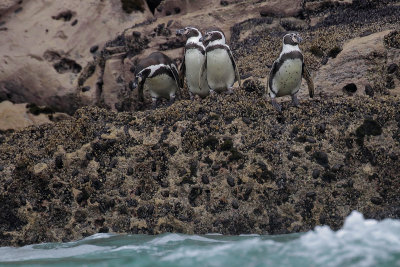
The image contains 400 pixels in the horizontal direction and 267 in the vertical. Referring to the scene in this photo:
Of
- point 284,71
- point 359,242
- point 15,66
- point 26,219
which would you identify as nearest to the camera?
point 359,242

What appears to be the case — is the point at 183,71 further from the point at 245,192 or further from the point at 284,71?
the point at 245,192

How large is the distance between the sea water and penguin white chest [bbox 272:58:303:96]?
97.4 inches

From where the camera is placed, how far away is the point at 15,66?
41.0 ft

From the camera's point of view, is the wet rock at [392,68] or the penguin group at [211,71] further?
the wet rock at [392,68]

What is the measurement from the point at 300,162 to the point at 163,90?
11.4ft

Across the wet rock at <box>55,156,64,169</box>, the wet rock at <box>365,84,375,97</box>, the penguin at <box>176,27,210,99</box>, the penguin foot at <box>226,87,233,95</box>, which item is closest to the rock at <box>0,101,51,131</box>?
the penguin at <box>176,27,210,99</box>

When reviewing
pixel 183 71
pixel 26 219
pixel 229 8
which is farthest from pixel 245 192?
pixel 229 8

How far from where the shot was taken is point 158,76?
352 inches

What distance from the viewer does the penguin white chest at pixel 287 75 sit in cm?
759

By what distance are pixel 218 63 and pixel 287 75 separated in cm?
110

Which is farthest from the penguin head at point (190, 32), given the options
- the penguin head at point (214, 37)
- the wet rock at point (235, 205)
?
the wet rock at point (235, 205)

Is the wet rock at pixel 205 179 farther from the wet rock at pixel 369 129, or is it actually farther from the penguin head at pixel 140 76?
the penguin head at pixel 140 76

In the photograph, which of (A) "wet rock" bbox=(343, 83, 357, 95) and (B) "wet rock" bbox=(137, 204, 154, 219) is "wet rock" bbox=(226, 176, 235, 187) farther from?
(A) "wet rock" bbox=(343, 83, 357, 95)

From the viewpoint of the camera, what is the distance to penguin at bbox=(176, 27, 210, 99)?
862 cm
